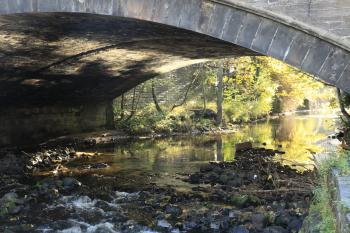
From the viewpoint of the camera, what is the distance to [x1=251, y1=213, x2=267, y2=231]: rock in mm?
7398

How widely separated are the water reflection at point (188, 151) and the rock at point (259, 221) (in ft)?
13.4

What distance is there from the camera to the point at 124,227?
801 centimetres

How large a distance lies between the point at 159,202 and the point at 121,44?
381 centimetres

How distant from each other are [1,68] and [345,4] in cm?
926

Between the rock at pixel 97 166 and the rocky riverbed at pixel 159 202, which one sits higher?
the rocky riverbed at pixel 159 202

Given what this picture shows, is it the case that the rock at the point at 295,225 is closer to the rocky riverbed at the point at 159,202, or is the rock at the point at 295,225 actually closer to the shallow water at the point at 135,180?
the rocky riverbed at the point at 159,202

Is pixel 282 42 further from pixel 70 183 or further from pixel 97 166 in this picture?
pixel 97 166

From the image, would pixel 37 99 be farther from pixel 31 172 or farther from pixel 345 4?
pixel 345 4

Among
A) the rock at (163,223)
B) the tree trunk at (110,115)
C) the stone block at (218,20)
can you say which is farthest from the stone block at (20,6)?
the tree trunk at (110,115)

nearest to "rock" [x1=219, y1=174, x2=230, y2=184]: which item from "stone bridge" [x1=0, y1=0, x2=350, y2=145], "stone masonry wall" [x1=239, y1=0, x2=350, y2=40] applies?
"stone bridge" [x1=0, y1=0, x2=350, y2=145]

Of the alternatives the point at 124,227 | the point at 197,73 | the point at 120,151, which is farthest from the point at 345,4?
the point at 197,73

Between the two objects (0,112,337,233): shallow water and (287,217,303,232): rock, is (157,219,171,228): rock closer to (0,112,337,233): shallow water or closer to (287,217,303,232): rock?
(0,112,337,233): shallow water

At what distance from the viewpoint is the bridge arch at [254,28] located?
18.9 ft

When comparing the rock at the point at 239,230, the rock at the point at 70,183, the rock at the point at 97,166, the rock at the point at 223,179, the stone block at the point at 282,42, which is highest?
the stone block at the point at 282,42
